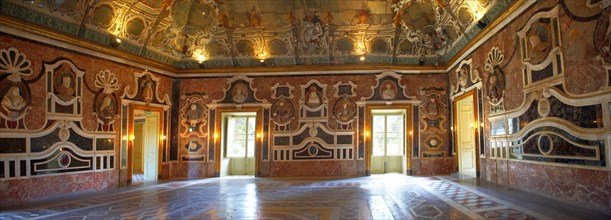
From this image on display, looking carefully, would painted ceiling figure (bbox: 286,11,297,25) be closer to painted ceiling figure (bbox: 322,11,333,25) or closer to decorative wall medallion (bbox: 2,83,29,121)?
painted ceiling figure (bbox: 322,11,333,25)

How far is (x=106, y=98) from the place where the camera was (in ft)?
36.2

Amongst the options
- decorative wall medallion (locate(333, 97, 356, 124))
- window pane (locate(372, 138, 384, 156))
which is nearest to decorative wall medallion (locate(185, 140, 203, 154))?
decorative wall medallion (locate(333, 97, 356, 124))

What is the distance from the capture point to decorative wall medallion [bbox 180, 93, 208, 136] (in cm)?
1402

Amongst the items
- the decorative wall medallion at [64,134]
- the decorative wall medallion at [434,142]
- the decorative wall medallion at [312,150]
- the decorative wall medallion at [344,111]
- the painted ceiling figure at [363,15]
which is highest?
the painted ceiling figure at [363,15]

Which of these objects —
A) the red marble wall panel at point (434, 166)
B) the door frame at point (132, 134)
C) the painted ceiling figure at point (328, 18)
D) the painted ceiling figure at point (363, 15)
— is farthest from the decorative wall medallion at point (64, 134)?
the red marble wall panel at point (434, 166)

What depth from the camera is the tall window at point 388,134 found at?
14.7 meters

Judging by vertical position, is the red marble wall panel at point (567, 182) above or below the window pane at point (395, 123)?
below

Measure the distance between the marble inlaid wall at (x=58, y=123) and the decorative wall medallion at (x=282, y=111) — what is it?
17.5 feet

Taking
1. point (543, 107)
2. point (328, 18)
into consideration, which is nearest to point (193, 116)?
point (328, 18)

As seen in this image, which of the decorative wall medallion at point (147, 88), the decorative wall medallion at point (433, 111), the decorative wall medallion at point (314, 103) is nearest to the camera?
the decorative wall medallion at point (147, 88)

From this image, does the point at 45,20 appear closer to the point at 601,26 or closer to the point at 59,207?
the point at 59,207

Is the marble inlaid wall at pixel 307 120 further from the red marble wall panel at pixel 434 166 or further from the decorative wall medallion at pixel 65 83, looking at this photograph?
the decorative wall medallion at pixel 65 83

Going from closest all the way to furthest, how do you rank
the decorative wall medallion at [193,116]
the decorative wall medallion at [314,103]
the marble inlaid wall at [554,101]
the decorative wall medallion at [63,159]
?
1. the marble inlaid wall at [554,101]
2. the decorative wall medallion at [63,159]
3. the decorative wall medallion at [314,103]
4. the decorative wall medallion at [193,116]

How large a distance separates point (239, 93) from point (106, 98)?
4.72 metres
